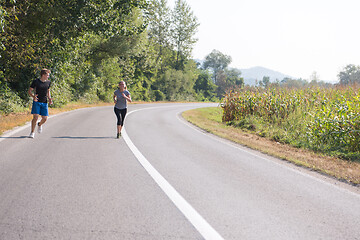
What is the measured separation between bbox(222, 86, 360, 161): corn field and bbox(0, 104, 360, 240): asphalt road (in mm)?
3369

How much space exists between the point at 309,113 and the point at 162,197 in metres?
8.18

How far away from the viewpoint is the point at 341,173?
6.48 meters

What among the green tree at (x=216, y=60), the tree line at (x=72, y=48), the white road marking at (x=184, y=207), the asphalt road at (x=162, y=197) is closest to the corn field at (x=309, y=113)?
the tree line at (x=72, y=48)

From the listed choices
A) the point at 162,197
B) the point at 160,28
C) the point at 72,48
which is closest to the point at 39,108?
the point at 162,197

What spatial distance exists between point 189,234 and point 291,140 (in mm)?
9760

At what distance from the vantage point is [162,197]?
4.37 m

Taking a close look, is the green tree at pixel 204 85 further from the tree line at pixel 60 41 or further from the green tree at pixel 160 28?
the tree line at pixel 60 41

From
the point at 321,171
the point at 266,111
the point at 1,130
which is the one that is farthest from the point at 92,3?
the point at 321,171

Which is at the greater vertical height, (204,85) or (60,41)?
(60,41)

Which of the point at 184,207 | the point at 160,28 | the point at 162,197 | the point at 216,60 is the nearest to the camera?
the point at 184,207

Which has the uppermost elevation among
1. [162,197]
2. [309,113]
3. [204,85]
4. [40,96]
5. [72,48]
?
[72,48]

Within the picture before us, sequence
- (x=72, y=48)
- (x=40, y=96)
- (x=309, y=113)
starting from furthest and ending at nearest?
(x=72, y=48) < (x=309, y=113) < (x=40, y=96)

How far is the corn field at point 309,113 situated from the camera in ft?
31.4

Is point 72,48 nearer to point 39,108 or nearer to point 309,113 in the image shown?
point 39,108
